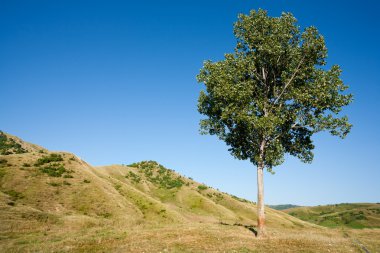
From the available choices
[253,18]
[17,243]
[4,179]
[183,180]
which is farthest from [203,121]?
[183,180]

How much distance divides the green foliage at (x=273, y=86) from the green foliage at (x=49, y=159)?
4531 centimetres

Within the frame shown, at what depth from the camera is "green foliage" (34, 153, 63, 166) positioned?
6471cm

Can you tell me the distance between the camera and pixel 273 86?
122ft

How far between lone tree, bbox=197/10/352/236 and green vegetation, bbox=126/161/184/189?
228ft

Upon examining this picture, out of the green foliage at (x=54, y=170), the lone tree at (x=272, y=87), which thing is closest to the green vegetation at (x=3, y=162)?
the green foliage at (x=54, y=170)

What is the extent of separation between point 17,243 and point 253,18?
113 feet

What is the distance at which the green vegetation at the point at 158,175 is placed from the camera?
4083 inches

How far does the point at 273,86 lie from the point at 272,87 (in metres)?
0.30

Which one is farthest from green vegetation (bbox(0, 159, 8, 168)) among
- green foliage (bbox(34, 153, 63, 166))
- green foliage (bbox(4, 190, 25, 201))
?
green foliage (bbox(4, 190, 25, 201))

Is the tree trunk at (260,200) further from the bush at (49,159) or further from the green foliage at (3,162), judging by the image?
the green foliage at (3,162)

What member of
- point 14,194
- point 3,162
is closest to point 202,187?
point 3,162

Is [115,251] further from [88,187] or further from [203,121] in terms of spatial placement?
[88,187]

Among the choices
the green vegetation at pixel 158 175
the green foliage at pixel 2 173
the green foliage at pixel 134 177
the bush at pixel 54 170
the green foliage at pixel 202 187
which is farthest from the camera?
the green foliage at pixel 202 187

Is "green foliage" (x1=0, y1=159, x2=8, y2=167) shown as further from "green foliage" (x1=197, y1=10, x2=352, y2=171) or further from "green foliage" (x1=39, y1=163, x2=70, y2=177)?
"green foliage" (x1=197, y1=10, x2=352, y2=171)
